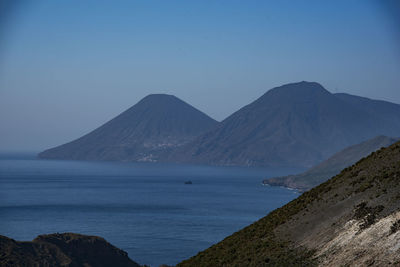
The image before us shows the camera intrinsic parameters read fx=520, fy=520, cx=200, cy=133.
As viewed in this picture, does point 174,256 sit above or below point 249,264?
below

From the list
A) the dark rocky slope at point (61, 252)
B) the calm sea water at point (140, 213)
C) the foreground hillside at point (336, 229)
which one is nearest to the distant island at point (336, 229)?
the foreground hillside at point (336, 229)

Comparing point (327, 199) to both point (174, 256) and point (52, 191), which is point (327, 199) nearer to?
point (174, 256)

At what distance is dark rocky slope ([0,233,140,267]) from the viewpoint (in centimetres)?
4866

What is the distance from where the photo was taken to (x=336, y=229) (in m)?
18.1

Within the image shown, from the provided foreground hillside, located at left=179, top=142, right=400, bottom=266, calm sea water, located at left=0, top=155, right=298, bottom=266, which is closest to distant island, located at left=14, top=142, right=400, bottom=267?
foreground hillside, located at left=179, top=142, right=400, bottom=266

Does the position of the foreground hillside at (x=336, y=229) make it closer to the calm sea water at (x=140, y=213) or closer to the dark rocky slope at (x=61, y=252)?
the dark rocky slope at (x=61, y=252)

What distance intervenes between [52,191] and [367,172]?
158 meters

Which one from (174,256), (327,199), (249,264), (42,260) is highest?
(327,199)

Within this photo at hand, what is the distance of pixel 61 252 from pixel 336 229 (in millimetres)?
40614

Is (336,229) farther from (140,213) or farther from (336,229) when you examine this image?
(140,213)

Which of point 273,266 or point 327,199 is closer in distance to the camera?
point 273,266

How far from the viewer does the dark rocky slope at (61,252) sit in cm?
4866

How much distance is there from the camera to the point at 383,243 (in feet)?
48.5

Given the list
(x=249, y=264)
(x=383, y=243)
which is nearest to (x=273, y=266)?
(x=249, y=264)
